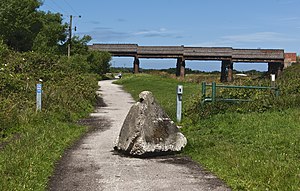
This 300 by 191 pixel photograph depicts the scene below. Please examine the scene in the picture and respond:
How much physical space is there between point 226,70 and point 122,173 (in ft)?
183

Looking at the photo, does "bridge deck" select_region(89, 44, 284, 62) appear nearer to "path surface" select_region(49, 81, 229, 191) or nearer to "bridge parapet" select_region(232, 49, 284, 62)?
"bridge parapet" select_region(232, 49, 284, 62)

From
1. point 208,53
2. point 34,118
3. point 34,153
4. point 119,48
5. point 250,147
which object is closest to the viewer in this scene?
point 34,153

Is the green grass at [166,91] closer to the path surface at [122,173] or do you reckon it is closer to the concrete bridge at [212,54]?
the path surface at [122,173]

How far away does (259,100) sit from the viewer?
618 inches

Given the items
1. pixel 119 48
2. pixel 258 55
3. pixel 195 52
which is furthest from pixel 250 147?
pixel 119 48

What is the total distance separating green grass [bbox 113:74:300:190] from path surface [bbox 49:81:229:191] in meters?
Answer: 0.42

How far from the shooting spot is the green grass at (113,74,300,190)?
7.33m

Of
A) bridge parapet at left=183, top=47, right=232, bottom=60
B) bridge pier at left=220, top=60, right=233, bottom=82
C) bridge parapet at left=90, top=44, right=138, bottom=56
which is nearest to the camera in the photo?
bridge pier at left=220, top=60, right=233, bottom=82

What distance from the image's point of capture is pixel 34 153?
9.15m

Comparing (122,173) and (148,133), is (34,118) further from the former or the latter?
(122,173)

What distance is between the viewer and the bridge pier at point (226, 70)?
60.8 m

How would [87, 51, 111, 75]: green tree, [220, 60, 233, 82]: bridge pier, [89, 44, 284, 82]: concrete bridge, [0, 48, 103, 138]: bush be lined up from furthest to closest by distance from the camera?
[220, 60, 233, 82]: bridge pier, [89, 44, 284, 82]: concrete bridge, [87, 51, 111, 75]: green tree, [0, 48, 103, 138]: bush

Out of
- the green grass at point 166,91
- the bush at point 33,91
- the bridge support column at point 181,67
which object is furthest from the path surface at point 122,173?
the bridge support column at point 181,67

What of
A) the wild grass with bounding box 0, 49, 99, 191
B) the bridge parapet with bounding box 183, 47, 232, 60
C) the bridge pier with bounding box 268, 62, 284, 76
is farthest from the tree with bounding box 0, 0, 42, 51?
the bridge pier with bounding box 268, 62, 284, 76
